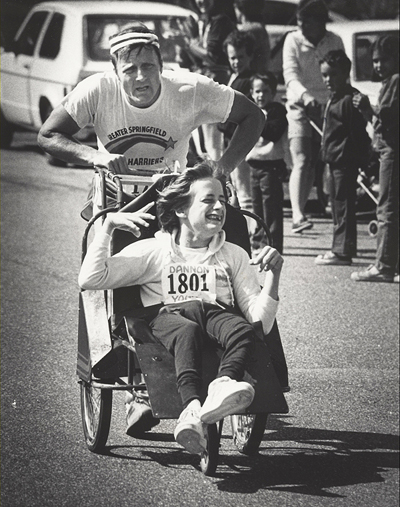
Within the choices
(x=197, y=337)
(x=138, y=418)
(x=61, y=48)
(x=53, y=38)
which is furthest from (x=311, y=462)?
(x=53, y=38)

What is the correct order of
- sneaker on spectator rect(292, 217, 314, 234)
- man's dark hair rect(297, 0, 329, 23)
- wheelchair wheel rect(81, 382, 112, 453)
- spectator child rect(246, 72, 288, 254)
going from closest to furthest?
wheelchair wheel rect(81, 382, 112, 453)
spectator child rect(246, 72, 288, 254)
man's dark hair rect(297, 0, 329, 23)
sneaker on spectator rect(292, 217, 314, 234)

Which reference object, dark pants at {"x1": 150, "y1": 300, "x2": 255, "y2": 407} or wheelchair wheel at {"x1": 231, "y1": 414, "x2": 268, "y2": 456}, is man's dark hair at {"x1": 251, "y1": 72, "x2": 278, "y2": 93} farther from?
dark pants at {"x1": 150, "y1": 300, "x2": 255, "y2": 407}

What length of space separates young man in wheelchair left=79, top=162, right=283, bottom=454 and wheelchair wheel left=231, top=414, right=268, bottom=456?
546mm

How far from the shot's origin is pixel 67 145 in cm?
488

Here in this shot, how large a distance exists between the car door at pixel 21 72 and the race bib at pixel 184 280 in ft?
27.6

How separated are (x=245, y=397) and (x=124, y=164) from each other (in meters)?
1.10

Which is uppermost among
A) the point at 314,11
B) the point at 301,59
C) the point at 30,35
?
the point at 314,11

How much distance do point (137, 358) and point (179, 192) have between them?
66 cm

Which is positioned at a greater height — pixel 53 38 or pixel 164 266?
pixel 164 266

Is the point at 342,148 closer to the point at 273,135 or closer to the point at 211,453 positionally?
the point at 273,135

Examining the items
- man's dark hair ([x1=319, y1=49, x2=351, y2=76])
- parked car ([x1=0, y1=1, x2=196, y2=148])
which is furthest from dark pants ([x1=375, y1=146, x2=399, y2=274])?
parked car ([x1=0, y1=1, x2=196, y2=148])

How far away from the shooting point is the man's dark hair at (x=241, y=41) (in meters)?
7.98

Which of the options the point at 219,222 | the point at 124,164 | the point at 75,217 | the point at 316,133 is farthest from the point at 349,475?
the point at 75,217

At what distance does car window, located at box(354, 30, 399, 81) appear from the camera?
11242 mm
